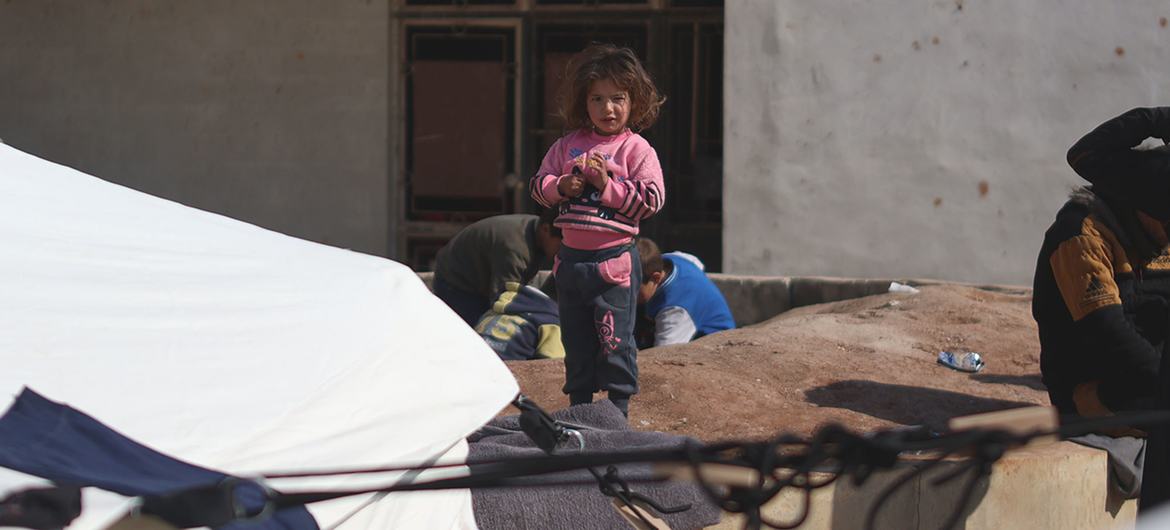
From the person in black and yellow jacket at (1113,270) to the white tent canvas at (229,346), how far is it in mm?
2017

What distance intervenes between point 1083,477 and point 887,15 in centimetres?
400

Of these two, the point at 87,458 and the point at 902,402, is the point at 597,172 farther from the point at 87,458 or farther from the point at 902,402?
the point at 87,458

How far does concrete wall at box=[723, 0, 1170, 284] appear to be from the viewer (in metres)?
7.04

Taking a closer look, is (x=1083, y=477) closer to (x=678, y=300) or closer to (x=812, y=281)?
(x=678, y=300)

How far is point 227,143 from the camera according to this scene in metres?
8.46

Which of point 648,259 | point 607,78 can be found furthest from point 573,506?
point 648,259

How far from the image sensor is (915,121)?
23.7ft

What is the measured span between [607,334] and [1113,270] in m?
1.48

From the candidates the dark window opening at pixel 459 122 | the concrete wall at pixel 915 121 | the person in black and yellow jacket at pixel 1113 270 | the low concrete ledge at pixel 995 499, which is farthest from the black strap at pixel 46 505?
the dark window opening at pixel 459 122

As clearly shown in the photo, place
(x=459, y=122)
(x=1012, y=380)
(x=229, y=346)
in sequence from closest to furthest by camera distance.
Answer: (x=229, y=346) → (x=1012, y=380) → (x=459, y=122)

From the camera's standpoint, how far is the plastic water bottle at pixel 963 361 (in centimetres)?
533

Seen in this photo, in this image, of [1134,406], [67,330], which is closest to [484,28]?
[1134,406]

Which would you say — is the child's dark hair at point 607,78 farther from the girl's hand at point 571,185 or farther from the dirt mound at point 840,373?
the dirt mound at point 840,373

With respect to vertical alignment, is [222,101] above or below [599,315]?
above
